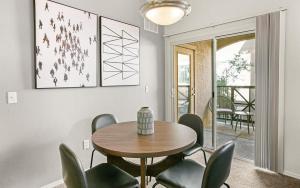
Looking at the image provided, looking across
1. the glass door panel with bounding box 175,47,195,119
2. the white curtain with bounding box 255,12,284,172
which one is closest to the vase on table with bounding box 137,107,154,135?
the white curtain with bounding box 255,12,284,172

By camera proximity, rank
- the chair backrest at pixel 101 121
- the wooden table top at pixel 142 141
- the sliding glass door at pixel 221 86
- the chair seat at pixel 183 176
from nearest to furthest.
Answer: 1. the wooden table top at pixel 142 141
2. the chair seat at pixel 183 176
3. the chair backrest at pixel 101 121
4. the sliding glass door at pixel 221 86

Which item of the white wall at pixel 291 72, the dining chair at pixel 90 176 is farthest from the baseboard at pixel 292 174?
the dining chair at pixel 90 176

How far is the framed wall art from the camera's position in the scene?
7.53 feet

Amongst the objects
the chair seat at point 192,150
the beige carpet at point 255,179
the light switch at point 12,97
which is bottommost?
the beige carpet at point 255,179

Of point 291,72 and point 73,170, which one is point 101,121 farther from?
point 291,72

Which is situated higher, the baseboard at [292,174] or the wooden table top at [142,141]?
the wooden table top at [142,141]

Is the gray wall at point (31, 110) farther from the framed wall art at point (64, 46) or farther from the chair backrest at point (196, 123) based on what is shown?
the chair backrest at point (196, 123)

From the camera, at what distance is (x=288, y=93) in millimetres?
2623

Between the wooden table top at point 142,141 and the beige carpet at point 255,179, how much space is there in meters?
0.92

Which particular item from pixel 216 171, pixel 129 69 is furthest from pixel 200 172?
pixel 129 69

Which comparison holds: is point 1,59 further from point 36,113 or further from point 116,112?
point 116,112

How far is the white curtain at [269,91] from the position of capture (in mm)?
2613

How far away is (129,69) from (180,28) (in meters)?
1.26

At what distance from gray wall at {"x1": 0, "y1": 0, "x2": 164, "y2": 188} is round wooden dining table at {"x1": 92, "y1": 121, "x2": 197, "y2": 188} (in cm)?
76
